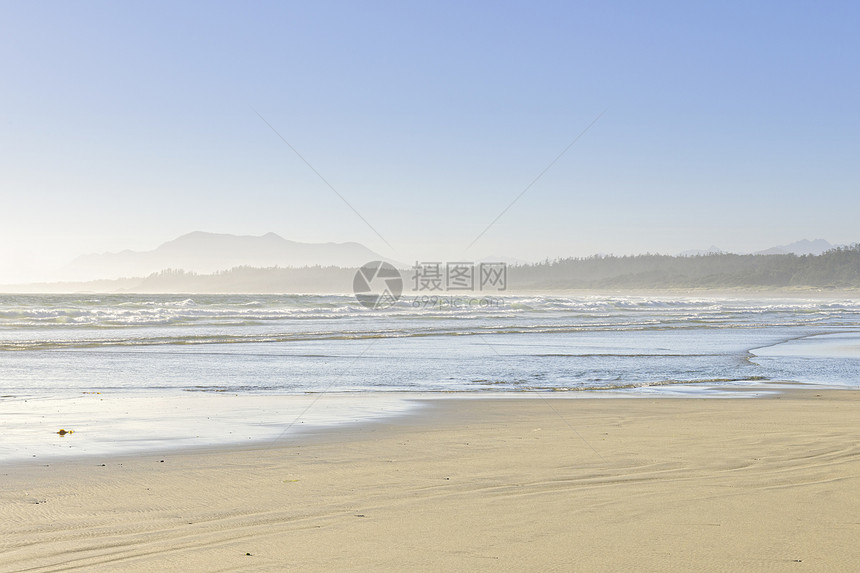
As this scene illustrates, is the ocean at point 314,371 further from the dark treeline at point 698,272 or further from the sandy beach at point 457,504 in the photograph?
the dark treeline at point 698,272

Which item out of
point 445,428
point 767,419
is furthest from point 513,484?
point 767,419

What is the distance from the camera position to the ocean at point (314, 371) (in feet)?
25.3

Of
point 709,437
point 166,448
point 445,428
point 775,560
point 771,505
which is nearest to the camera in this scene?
point 775,560

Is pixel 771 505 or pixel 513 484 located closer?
pixel 771 505

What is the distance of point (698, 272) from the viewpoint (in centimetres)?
14812

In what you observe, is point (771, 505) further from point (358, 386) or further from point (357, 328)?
point (357, 328)

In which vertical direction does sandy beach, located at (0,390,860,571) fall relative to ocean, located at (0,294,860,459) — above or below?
above

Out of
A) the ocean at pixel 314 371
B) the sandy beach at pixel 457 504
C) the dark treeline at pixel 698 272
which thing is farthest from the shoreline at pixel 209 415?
the dark treeline at pixel 698 272

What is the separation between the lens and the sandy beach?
3.56 metres

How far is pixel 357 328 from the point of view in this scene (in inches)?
1072

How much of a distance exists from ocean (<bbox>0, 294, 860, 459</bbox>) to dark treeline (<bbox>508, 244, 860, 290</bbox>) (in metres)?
92.1

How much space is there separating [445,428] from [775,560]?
171 inches

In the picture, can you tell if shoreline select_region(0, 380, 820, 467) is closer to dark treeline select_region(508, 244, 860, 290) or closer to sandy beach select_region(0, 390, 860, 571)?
sandy beach select_region(0, 390, 860, 571)

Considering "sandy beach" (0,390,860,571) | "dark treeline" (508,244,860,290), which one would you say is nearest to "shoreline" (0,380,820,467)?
"sandy beach" (0,390,860,571)
